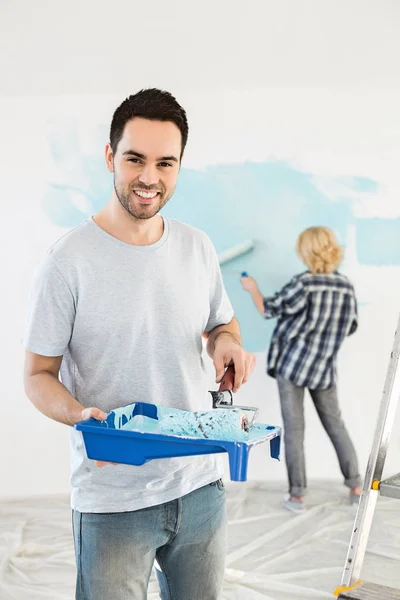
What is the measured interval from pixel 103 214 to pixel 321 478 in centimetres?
303

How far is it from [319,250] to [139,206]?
2603 millimetres

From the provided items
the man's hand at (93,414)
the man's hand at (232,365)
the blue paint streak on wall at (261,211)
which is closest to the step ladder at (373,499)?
the man's hand at (232,365)

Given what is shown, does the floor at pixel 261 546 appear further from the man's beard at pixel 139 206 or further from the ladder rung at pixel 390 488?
the man's beard at pixel 139 206

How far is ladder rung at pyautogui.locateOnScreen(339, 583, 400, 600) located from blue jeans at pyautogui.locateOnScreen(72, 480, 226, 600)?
0.26 m

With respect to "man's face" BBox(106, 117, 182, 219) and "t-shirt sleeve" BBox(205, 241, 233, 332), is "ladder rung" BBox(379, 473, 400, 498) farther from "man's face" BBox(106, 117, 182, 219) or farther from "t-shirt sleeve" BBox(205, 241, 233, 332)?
"man's face" BBox(106, 117, 182, 219)

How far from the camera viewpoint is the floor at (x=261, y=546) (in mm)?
2986

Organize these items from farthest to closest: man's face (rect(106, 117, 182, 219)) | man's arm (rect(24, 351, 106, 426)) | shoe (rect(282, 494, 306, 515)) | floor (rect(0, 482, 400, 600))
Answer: shoe (rect(282, 494, 306, 515)), floor (rect(0, 482, 400, 600)), man's face (rect(106, 117, 182, 219)), man's arm (rect(24, 351, 106, 426))

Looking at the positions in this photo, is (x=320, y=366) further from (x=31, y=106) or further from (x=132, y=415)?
(x=132, y=415)

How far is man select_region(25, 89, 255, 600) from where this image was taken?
5.13ft

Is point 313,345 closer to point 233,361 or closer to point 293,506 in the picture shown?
point 293,506

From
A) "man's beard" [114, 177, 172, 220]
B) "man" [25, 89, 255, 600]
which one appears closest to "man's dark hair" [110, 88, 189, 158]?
"man" [25, 89, 255, 600]

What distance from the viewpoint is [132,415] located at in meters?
1.55

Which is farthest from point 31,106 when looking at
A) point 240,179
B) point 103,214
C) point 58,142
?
point 103,214

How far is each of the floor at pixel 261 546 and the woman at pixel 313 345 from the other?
197 mm
